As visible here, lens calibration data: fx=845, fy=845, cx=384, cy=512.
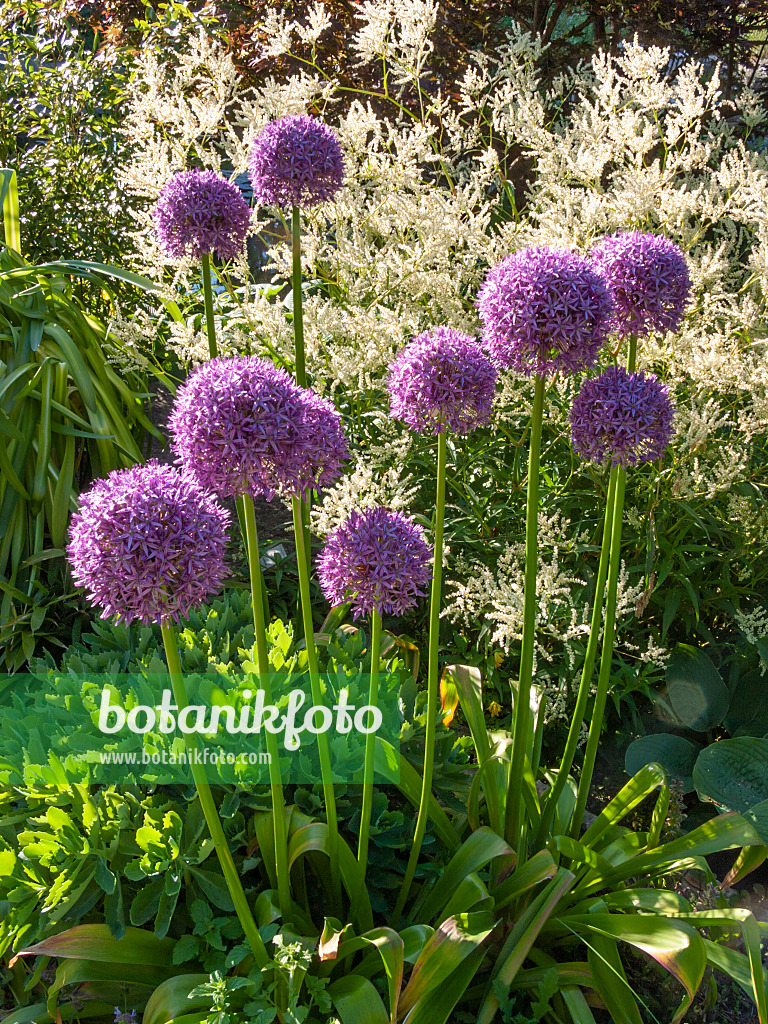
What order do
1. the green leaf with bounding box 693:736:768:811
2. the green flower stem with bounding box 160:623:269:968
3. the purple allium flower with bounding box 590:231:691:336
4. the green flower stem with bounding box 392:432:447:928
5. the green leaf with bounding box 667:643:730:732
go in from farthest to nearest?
the green leaf with bounding box 667:643:730:732 < the green leaf with bounding box 693:736:768:811 < the purple allium flower with bounding box 590:231:691:336 < the green flower stem with bounding box 392:432:447:928 < the green flower stem with bounding box 160:623:269:968

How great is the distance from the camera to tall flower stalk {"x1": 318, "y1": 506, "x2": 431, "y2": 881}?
1.58m

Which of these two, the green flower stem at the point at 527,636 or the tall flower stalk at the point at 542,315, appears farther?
the green flower stem at the point at 527,636

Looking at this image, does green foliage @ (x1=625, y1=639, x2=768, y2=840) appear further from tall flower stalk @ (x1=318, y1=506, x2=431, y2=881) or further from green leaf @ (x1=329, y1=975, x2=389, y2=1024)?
tall flower stalk @ (x1=318, y1=506, x2=431, y2=881)

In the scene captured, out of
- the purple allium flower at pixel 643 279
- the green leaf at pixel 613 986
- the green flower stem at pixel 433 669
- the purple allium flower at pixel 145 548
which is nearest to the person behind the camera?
the purple allium flower at pixel 145 548

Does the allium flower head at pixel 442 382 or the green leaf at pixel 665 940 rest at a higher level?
the allium flower head at pixel 442 382

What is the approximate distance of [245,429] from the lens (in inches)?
53.0

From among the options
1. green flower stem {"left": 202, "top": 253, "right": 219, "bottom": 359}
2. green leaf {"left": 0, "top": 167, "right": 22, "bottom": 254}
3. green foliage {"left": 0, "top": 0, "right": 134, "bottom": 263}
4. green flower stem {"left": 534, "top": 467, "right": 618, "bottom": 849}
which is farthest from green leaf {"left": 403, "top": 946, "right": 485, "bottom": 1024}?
green foliage {"left": 0, "top": 0, "right": 134, "bottom": 263}

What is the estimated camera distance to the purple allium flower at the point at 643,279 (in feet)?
5.73

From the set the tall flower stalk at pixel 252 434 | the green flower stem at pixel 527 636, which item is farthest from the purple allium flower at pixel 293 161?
the green flower stem at pixel 527 636

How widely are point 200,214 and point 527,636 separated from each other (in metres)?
1.31

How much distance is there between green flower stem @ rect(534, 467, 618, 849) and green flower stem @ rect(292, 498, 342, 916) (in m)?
0.57

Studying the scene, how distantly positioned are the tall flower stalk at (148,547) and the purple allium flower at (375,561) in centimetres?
28

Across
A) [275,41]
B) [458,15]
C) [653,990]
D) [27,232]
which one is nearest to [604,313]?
[653,990]

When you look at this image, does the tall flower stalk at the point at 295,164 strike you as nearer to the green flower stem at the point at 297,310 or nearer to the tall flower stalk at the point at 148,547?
the green flower stem at the point at 297,310
